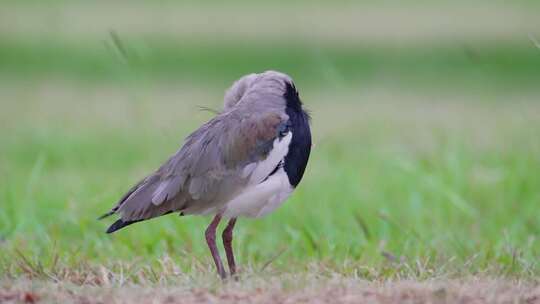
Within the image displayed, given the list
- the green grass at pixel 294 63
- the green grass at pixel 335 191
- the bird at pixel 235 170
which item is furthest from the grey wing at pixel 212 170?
the green grass at pixel 294 63

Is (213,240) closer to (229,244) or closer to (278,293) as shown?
(229,244)

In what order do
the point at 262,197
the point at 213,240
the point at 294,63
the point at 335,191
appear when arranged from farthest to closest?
the point at 294,63
the point at 335,191
the point at 213,240
the point at 262,197

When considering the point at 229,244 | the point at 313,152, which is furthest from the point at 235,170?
the point at 313,152

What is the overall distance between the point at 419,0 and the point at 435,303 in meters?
16.8

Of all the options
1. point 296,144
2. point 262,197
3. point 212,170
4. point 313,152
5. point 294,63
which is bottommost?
point 313,152

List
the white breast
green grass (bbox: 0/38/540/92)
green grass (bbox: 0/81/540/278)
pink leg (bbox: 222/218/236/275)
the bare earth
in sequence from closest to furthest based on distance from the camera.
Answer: the bare earth → the white breast → pink leg (bbox: 222/218/236/275) → green grass (bbox: 0/81/540/278) → green grass (bbox: 0/38/540/92)

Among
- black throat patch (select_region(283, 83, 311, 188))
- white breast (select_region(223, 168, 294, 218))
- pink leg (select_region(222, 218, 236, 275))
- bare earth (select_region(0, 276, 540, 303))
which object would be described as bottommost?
pink leg (select_region(222, 218, 236, 275))

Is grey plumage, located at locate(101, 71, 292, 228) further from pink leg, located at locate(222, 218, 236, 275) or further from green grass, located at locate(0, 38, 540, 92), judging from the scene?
green grass, located at locate(0, 38, 540, 92)

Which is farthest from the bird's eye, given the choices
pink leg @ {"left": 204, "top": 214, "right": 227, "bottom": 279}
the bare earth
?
the bare earth

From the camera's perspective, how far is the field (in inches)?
190

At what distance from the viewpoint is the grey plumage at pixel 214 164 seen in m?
4.84

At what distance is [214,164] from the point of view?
16.0 feet

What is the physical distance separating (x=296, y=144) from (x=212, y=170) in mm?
404

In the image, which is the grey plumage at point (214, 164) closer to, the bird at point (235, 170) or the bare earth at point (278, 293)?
the bird at point (235, 170)
